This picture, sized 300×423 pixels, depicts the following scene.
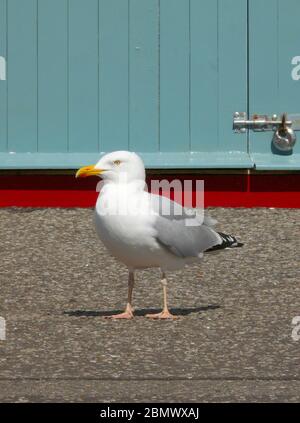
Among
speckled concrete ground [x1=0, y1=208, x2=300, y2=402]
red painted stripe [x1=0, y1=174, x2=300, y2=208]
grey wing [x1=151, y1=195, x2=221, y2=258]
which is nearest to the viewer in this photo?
speckled concrete ground [x1=0, y1=208, x2=300, y2=402]

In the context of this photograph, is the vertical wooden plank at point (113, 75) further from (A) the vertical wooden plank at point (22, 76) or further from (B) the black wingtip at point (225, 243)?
(B) the black wingtip at point (225, 243)

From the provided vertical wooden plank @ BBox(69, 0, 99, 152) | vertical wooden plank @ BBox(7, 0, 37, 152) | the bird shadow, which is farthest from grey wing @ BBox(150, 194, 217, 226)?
vertical wooden plank @ BBox(7, 0, 37, 152)

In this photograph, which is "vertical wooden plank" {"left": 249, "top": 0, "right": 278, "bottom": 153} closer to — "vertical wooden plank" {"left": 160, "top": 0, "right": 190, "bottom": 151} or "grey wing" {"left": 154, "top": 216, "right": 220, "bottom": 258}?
"vertical wooden plank" {"left": 160, "top": 0, "right": 190, "bottom": 151}

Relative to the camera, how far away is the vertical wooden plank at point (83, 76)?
12211 millimetres

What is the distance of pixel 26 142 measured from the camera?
12.3 m

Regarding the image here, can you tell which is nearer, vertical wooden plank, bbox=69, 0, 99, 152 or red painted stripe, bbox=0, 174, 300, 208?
red painted stripe, bbox=0, 174, 300, 208

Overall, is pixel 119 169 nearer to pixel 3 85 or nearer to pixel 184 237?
pixel 184 237

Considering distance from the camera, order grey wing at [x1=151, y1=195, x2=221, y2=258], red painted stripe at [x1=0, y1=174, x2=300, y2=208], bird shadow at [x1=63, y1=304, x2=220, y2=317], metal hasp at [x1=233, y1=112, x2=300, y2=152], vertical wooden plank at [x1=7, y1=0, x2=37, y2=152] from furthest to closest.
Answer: vertical wooden plank at [x1=7, y1=0, x2=37, y2=152], metal hasp at [x1=233, y1=112, x2=300, y2=152], red painted stripe at [x1=0, y1=174, x2=300, y2=208], bird shadow at [x1=63, y1=304, x2=220, y2=317], grey wing at [x1=151, y1=195, x2=221, y2=258]

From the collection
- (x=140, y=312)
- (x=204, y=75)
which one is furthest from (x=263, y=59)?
(x=140, y=312)

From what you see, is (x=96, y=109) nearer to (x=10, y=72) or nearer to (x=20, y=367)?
(x=10, y=72)

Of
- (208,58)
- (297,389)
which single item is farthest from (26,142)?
(297,389)

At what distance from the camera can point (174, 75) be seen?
40.1ft

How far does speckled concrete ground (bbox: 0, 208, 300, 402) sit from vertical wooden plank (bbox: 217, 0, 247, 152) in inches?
46.1

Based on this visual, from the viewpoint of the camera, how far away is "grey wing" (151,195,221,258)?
792cm
